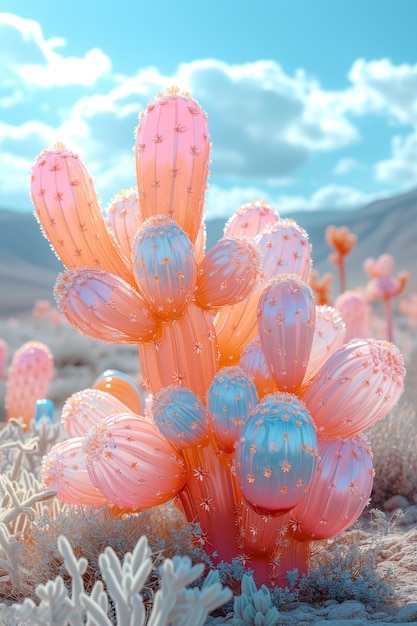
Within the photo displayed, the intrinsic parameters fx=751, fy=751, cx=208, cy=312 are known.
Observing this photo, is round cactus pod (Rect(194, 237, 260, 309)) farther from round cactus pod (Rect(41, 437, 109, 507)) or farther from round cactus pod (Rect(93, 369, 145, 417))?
round cactus pod (Rect(93, 369, 145, 417))

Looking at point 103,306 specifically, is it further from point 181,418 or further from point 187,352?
point 181,418

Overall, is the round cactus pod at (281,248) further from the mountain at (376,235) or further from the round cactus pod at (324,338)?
the mountain at (376,235)

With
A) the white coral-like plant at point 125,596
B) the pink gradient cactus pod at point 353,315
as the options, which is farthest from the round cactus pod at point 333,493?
the pink gradient cactus pod at point 353,315

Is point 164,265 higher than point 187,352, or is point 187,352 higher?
point 164,265

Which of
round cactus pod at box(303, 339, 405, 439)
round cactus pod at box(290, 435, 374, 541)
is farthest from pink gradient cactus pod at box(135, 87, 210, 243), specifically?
round cactus pod at box(290, 435, 374, 541)

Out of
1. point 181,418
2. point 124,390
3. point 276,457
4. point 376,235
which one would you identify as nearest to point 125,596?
point 276,457

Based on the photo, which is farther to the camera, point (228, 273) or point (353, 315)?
point (353, 315)

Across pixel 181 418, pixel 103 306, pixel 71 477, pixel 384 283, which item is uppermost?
pixel 384 283
